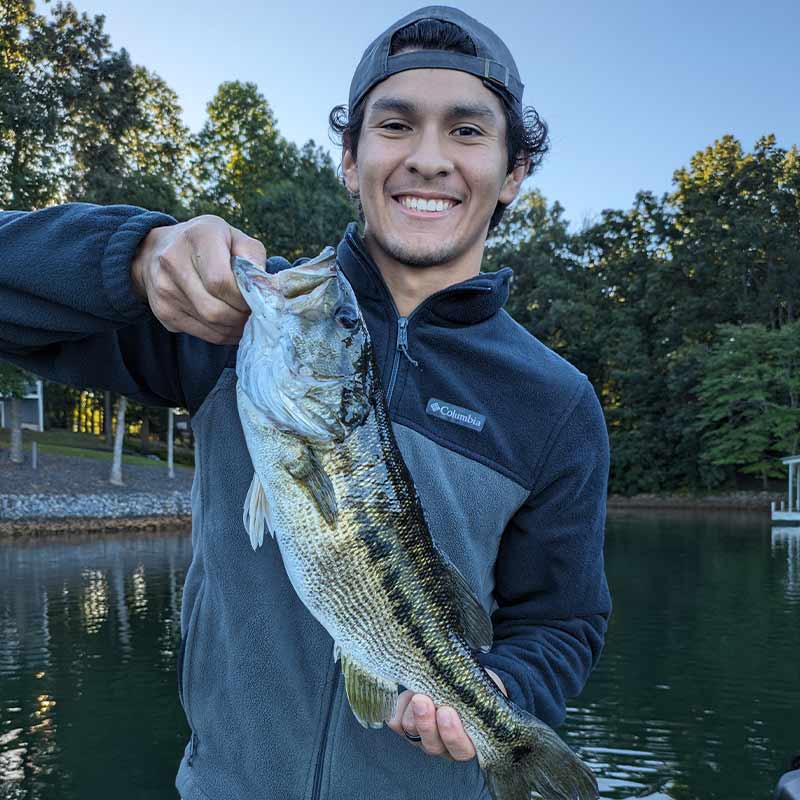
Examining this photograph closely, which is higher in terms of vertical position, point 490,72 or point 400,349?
point 490,72

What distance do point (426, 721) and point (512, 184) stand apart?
73.2 inches

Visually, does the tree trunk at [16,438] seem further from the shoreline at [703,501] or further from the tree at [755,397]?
the tree at [755,397]

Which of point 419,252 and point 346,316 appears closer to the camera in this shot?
point 346,316

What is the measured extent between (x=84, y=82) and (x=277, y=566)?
32.0 m

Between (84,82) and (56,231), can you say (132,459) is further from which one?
(56,231)

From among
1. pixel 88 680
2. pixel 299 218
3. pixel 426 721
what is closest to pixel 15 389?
pixel 299 218

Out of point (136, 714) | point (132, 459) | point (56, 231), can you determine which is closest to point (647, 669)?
point (136, 714)

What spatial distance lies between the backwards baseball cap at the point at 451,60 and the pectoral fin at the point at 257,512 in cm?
131

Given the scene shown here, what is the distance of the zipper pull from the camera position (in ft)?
8.92

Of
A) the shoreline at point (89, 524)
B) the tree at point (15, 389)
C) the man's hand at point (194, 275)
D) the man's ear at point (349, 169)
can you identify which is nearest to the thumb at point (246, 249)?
the man's hand at point (194, 275)

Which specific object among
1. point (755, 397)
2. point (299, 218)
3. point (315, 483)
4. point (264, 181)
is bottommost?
point (315, 483)

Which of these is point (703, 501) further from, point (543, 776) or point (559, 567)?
point (543, 776)

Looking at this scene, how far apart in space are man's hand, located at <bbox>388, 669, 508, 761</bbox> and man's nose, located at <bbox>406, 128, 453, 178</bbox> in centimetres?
149

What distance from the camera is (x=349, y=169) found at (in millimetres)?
3076
